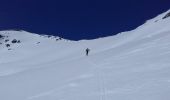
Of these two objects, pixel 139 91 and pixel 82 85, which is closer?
pixel 139 91

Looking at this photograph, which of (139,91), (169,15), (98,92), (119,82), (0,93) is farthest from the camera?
(169,15)

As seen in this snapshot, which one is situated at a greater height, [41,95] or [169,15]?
[169,15]

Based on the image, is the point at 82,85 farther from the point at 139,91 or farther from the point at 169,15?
the point at 169,15

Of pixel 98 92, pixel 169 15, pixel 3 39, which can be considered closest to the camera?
pixel 98 92

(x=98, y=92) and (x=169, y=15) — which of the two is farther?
(x=169, y=15)

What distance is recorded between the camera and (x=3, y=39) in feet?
572

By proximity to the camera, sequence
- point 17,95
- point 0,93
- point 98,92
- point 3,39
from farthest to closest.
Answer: point 3,39 → point 0,93 → point 17,95 → point 98,92

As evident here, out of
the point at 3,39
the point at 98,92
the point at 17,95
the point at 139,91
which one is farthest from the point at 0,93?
the point at 3,39

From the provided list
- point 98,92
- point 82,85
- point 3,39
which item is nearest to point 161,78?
point 98,92

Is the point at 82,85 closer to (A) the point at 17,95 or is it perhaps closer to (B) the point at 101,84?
(B) the point at 101,84

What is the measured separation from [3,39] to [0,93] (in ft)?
514

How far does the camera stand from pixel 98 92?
16562 mm

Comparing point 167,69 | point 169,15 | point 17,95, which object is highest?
point 169,15

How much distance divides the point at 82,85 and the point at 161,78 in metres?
4.45
